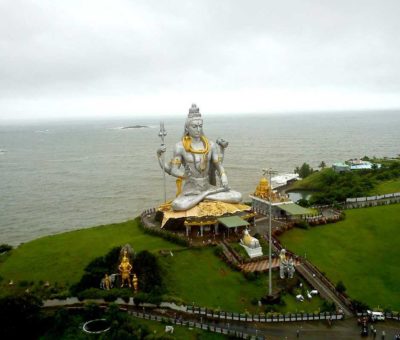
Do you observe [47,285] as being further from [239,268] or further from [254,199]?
[254,199]

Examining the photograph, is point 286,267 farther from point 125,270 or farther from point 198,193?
point 198,193

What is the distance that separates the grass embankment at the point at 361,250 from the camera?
88.6ft

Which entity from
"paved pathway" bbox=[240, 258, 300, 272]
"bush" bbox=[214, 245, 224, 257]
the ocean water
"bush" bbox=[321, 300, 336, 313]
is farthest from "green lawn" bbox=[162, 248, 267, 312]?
the ocean water

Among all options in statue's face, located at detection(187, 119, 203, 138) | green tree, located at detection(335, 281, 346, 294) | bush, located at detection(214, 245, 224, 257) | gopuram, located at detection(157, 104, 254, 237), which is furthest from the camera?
statue's face, located at detection(187, 119, 203, 138)

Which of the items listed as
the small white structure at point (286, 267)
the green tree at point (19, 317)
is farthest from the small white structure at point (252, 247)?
the green tree at point (19, 317)

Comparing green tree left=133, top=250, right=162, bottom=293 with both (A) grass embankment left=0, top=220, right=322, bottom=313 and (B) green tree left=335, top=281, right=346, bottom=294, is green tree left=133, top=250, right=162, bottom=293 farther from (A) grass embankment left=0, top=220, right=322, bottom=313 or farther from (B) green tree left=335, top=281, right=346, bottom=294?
(B) green tree left=335, top=281, right=346, bottom=294

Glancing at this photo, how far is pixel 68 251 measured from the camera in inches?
1299

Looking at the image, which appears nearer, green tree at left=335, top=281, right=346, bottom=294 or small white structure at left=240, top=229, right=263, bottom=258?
green tree at left=335, top=281, right=346, bottom=294

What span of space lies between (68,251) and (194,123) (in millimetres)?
13363

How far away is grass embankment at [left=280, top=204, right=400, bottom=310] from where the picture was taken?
88.6 feet

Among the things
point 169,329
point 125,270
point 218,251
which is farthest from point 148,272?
point 218,251

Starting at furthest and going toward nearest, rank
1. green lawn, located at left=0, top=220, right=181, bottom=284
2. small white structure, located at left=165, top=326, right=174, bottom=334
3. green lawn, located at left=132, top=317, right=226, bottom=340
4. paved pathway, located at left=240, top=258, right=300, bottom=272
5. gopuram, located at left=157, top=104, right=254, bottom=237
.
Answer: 1. gopuram, located at left=157, top=104, right=254, bottom=237
2. green lawn, located at left=0, top=220, right=181, bottom=284
3. paved pathway, located at left=240, top=258, right=300, bottom=272
4. small white structure, located at left=165, top=326, right=174, bottom=334
5. green lawn, located at left=132, top=317, right=226, bottom=340

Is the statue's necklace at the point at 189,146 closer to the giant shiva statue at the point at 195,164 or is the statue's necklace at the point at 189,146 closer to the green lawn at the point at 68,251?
the giant shiva statue at the point at 195,164

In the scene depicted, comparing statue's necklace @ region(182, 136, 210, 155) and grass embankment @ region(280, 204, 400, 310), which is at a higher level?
statue's necklace @ region(182, 136, 210, 155)
